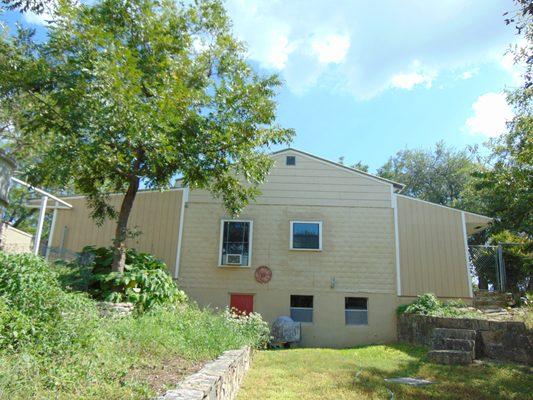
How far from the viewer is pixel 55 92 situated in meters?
8.47

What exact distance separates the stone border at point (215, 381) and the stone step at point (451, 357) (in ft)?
14.2

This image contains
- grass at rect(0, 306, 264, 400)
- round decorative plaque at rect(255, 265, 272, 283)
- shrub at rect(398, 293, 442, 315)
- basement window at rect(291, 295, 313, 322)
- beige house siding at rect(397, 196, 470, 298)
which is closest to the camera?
grass at rect(0, 306, 264, 400)

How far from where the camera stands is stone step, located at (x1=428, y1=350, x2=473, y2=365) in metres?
8.34

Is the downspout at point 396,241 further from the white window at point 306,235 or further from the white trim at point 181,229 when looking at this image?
the white trim at point 181,229

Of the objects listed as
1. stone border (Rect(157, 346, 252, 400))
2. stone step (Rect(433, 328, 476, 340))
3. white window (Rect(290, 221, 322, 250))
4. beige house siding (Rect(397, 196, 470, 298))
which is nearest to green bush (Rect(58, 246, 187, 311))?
stone border (Rect(157, 346, 252, 400))

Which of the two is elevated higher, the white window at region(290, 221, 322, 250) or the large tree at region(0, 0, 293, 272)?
the large tree at region(0, 0, 293, 272)

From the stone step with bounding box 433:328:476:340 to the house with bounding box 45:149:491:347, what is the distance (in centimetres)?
370

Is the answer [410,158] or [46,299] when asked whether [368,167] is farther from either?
[46,299]

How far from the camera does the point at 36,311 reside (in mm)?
4699

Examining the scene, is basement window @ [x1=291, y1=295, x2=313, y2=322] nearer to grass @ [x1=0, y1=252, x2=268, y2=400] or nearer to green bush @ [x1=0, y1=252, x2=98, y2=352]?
grass @ [x1=0, y1=252, x2=268, y2=400]

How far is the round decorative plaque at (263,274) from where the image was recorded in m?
13.8

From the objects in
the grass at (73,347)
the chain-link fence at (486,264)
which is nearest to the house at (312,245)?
the chain-link fence at (486,264)

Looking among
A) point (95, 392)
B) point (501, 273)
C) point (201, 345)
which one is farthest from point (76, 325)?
point (501, 273)

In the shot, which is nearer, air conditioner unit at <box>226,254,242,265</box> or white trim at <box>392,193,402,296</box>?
white trim at <box>392,193,402,296</box>
